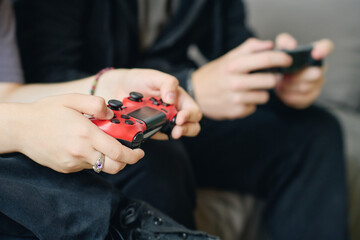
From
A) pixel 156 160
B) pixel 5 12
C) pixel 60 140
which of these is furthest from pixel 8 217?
pixel 5 12

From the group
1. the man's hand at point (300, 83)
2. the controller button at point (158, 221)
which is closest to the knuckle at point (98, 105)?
the controller button at point (158, 221)

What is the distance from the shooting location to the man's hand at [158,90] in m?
0.36

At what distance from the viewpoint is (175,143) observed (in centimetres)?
50

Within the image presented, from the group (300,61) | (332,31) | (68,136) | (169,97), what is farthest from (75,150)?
(332,31)

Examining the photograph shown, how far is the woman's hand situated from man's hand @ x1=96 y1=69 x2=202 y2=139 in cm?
8

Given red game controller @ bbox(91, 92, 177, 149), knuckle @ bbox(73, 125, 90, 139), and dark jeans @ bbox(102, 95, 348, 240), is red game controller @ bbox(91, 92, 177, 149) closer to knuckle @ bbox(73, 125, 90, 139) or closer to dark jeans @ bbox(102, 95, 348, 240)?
knuckle @ bbox(73, 125, 90, 139)

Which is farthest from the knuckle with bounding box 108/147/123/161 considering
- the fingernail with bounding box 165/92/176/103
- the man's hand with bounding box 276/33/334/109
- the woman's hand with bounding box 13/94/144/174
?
the man's hand with bounding box 276/33/334/109

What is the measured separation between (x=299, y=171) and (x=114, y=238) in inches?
17.0

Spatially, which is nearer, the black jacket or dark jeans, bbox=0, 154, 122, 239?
dark jeans, bbox=0, 154, 122, 239

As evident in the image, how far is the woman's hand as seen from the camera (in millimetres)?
274

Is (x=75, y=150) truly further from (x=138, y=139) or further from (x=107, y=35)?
(x=107, y=35)

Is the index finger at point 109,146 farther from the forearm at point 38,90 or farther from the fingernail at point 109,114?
the forearm at point 38,90

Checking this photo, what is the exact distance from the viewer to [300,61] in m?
0.55

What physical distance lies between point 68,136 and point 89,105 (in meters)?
0.03
